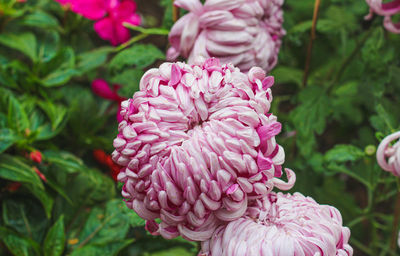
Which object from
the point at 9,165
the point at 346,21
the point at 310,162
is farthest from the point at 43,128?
the point at 346,21

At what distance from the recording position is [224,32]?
903 mm

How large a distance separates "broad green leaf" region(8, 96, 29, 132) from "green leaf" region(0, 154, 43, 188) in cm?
8

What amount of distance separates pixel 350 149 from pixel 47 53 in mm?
894

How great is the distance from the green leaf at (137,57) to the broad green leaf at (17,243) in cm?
42

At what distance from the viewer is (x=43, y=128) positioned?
4.22 feet

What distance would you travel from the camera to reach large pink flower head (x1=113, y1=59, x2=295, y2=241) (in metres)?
0.64

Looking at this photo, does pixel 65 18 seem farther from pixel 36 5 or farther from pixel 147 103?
pixel 147 103

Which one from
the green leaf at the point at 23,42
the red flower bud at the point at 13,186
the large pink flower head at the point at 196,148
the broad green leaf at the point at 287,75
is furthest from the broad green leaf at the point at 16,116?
the broad green leaf at the point at 287,75

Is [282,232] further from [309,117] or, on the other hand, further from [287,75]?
[287,75]

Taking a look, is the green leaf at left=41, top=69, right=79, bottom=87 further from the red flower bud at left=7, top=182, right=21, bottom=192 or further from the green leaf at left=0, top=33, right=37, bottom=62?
the red flower bud at left=7, top=182, right=21, bottom=192

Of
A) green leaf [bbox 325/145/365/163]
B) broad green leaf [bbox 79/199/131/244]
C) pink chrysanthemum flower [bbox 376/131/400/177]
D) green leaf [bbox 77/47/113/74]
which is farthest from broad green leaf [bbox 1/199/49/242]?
pink chrysanthemum flower [bbox 376/131/400/177]

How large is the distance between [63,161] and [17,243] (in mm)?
216

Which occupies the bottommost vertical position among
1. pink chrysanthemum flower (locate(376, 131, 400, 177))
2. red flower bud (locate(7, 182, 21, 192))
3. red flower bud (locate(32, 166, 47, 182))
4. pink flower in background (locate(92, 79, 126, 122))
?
red flower bud (locate(7, 182, 21, 192))

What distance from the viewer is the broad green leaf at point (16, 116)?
1.18m
